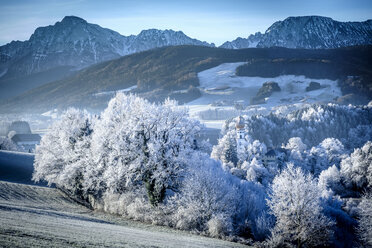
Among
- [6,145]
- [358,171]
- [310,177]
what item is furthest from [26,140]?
[310,177]

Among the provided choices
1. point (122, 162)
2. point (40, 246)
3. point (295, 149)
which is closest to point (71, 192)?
point (122, 162)

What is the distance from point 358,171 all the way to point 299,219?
68646 mm

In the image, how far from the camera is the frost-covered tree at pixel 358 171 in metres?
84.9

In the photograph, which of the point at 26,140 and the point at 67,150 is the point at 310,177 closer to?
the point at 67,150

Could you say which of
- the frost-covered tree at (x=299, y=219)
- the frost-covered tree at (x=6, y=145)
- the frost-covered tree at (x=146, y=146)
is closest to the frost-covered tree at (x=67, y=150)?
the frost-covered tree at (x=146, y=146)

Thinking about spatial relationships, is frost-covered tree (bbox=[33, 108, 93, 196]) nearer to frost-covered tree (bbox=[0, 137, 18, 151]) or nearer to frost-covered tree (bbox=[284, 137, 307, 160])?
frost-covered tree (bbox=[0, 137, 18, 151])

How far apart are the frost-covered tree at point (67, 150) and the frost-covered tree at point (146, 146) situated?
6532 millimetres

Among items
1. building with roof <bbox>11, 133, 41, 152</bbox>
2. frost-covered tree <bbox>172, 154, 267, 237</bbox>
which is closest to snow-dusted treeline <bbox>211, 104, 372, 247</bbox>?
frost-covered tree <bbox>172, 154, 267, 237</bbox>

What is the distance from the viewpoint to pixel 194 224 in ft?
98.8

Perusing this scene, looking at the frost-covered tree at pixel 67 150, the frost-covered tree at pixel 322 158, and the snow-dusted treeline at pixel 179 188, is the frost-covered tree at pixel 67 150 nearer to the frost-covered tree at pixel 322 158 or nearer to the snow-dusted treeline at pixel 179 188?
the snow-dusted treeline at pixel 179 188

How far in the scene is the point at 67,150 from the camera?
152ft

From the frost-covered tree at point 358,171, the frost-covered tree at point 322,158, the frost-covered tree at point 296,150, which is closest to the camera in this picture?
the frost-covered tree at point 358,171

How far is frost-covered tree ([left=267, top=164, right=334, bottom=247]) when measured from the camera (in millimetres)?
29297

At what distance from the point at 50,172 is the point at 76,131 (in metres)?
7.56
